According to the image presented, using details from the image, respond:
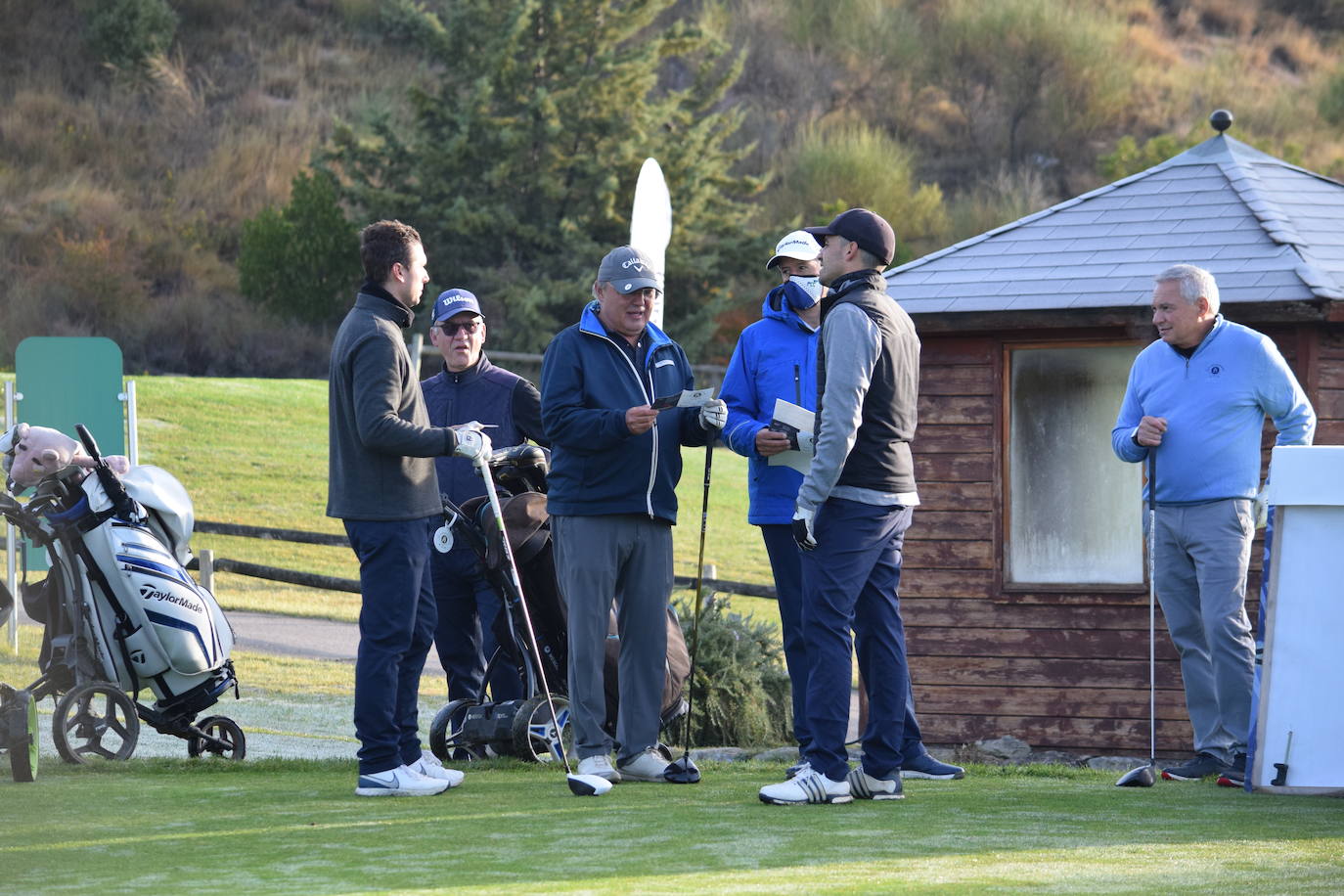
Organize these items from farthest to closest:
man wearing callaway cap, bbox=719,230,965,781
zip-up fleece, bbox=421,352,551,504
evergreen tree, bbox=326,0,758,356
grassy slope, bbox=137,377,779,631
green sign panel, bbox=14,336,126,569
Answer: evergreen tree, bbox=326,0,758,356
grassy slope, bbox=137,377,779,631
green sign panel, bbox=14,336,126,569
zip-up fleece, bbox=421,352,551,504
man wearing callaway cap, bbox=719,230,965,781

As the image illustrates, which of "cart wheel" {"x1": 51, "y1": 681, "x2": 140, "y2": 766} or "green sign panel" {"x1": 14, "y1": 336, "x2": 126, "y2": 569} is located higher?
"green sign panel" {"x1": 14, "y1": 336, "x2": 126, "y2": 569}

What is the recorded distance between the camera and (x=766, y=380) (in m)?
6.84

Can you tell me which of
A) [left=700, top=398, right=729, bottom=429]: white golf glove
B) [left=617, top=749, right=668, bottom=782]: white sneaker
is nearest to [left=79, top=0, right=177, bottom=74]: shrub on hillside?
[left=700, top=398, right=729, bottom=429]: white golf glove

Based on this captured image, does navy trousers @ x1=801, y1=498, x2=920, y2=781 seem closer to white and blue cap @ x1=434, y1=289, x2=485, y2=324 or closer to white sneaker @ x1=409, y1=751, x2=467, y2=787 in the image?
white sneaker @ x1=409, y1=751, x2=467, y2=787

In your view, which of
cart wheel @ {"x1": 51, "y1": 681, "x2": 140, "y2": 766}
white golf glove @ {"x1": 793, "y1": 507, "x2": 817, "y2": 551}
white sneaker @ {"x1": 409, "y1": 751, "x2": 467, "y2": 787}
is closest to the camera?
white golf glove @ {"x1": 793, "y1": 507, "x2": 817, "y2": 551}

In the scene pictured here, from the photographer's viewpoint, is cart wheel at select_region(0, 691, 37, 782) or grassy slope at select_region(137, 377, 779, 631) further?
grassy slope at select_region(137, 377, 779, 631)

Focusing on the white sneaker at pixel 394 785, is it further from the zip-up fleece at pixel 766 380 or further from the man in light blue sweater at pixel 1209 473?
the man in light blue sweater at pixel 1209 473

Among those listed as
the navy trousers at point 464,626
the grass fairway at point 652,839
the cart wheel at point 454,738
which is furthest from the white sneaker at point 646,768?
the navy trousers at point 464,626

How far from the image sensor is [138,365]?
34.2m

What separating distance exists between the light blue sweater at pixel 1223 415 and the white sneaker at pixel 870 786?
1696 mm

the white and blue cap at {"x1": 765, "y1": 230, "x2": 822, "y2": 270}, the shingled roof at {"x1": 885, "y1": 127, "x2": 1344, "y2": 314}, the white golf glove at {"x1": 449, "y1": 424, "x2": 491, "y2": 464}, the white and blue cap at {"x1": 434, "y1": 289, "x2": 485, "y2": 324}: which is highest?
the shingled roof at {"x1": 885, "y1": 127, "x2": 1344, "y2": 314}

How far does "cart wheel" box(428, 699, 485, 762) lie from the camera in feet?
23.7

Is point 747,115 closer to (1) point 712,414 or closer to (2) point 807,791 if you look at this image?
(1) point 712,414

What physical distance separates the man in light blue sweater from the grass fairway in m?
0.61
